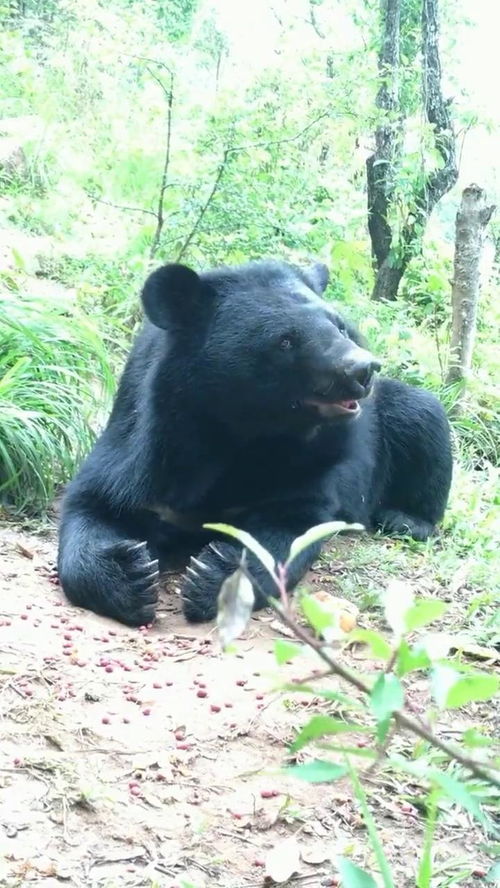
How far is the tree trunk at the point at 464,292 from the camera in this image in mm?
6457

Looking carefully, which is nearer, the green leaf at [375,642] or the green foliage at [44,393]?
the green leaf at [375,642]

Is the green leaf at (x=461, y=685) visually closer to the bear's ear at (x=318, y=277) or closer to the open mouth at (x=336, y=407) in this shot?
the open mouth at (x=336, y=407)

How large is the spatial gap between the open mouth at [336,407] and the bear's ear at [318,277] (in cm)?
68

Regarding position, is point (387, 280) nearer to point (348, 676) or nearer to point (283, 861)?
point (283, 861)

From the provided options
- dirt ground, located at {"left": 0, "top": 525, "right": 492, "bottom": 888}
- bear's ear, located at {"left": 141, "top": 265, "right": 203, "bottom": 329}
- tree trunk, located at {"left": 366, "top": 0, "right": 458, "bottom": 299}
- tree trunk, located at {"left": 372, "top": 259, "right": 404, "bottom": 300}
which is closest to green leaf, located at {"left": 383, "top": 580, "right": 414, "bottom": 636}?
dirt ground, located at {"left": 0, "top": 525, "right": 492, "bottom": 888}

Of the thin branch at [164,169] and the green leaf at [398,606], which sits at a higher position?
the thin branch at [164,169]

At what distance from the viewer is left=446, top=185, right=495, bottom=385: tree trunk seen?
6.46 metres

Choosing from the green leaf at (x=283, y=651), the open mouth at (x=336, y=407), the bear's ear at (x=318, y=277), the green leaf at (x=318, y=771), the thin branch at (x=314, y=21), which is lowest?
the open mouth at (x=336, y=407)

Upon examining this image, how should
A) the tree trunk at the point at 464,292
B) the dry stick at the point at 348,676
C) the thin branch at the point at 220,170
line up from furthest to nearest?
the tree trunk at the point at 464,292 → the thin branch at the point at 220,170 → the dry stick at the point at 348,676

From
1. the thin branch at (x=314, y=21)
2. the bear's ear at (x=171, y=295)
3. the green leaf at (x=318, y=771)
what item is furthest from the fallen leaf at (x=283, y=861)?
the thin branch at (x=314, y=21)

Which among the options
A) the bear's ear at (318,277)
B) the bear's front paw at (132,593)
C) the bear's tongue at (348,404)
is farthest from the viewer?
the bear's ear at (318,277)

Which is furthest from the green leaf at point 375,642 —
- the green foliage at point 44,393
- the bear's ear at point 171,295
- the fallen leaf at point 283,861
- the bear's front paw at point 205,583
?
the green foliage at point 44,393

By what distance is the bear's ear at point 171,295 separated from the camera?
371cm

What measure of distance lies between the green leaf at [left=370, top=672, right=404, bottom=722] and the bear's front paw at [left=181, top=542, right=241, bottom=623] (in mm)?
2468
